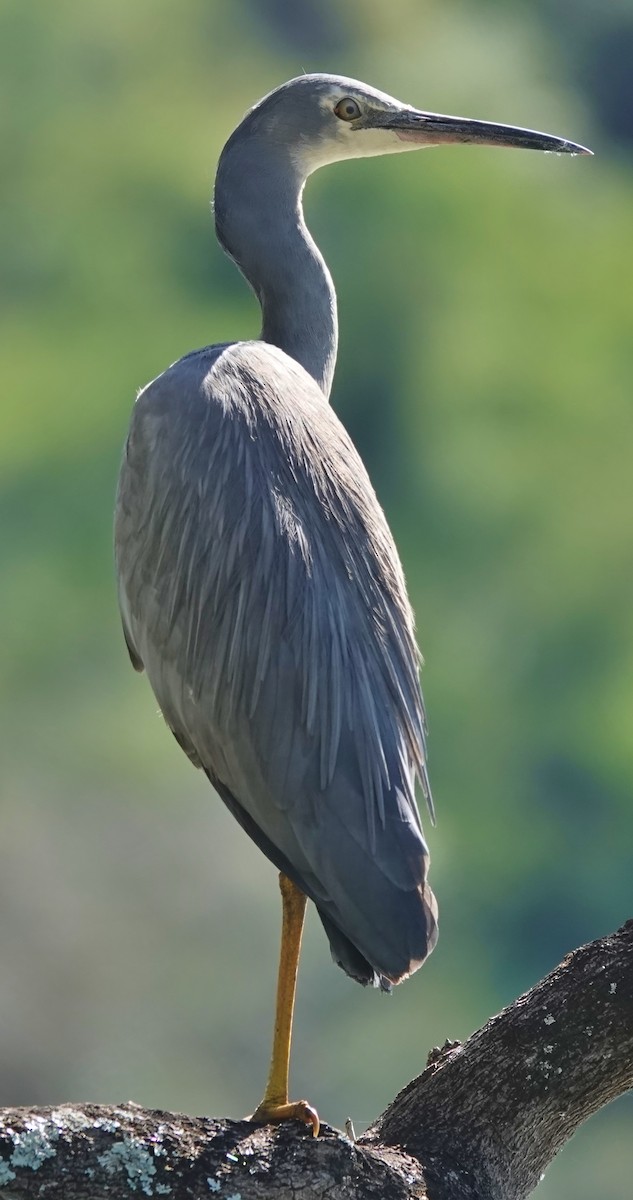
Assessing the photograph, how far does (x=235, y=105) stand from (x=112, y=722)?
456cm

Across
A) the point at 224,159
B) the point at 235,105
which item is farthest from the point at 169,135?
the point at 224,159

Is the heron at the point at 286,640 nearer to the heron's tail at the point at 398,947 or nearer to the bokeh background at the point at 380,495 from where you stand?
the heron's tail at the point at 398,947

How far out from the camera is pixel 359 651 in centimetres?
253

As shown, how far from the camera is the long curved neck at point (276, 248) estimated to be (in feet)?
10.6

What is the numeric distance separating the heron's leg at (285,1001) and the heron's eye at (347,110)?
1.75 meters

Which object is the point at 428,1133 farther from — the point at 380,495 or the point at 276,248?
the point at 380,495

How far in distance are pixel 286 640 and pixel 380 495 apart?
6.72 metres

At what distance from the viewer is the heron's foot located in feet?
7.57

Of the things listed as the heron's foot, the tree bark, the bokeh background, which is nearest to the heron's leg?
the heron's foot

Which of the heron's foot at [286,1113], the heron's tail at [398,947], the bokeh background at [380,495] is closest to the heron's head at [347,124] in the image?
the heron's tail at [398,947]

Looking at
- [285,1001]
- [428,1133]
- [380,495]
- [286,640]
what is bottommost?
[428,1133]

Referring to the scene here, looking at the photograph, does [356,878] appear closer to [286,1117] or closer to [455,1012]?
[286,1117]

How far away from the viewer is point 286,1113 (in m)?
2.36

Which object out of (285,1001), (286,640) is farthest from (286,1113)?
(286,640)
